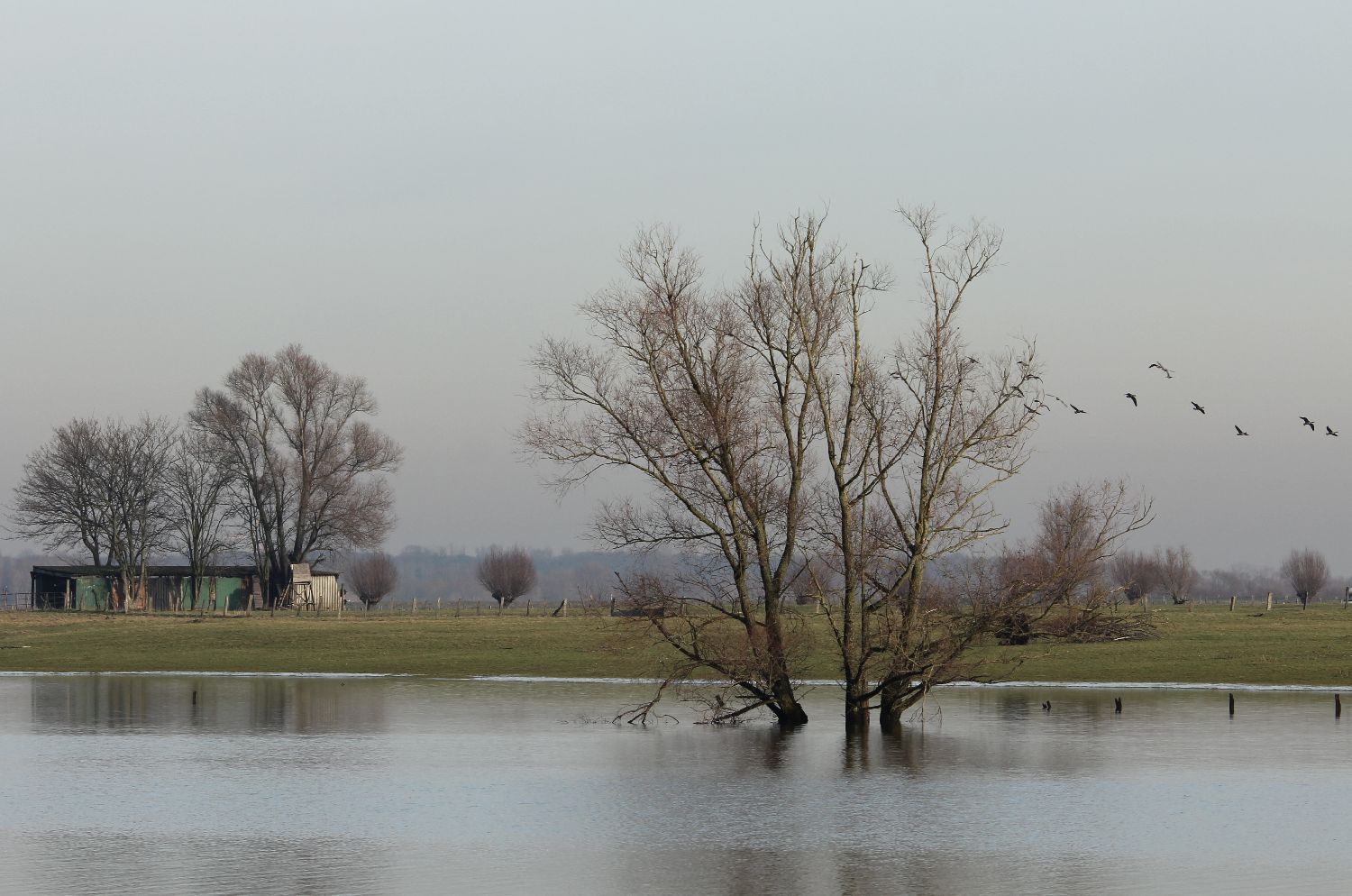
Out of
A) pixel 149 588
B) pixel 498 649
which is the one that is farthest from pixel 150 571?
pixel 498 649

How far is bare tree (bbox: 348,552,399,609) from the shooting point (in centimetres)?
12019

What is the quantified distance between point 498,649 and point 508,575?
2169 inches

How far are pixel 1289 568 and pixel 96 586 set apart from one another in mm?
99321

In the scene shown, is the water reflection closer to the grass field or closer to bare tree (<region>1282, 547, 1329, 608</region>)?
the grass field

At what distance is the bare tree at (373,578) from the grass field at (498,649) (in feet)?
109

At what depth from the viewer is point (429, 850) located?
21.1 m

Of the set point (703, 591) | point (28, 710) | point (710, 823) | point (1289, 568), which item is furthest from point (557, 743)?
point (1289, 568)

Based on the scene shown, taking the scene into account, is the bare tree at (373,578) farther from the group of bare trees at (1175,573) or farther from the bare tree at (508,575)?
the group of bare trees at (1175,573)

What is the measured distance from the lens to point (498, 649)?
222ft

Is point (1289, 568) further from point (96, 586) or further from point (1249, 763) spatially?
point (1249, 763)

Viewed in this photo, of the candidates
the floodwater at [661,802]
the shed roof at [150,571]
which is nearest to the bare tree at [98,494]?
the shed roof at [150,571]

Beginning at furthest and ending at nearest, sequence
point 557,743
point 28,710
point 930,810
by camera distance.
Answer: point 28,710, point 557,743, point 930,810

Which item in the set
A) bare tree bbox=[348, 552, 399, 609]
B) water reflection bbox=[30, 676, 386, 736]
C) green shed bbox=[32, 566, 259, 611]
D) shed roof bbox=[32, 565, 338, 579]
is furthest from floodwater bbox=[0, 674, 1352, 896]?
bare tree bbox=[348, 552, 399, 609]

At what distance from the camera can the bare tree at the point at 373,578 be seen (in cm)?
12019
